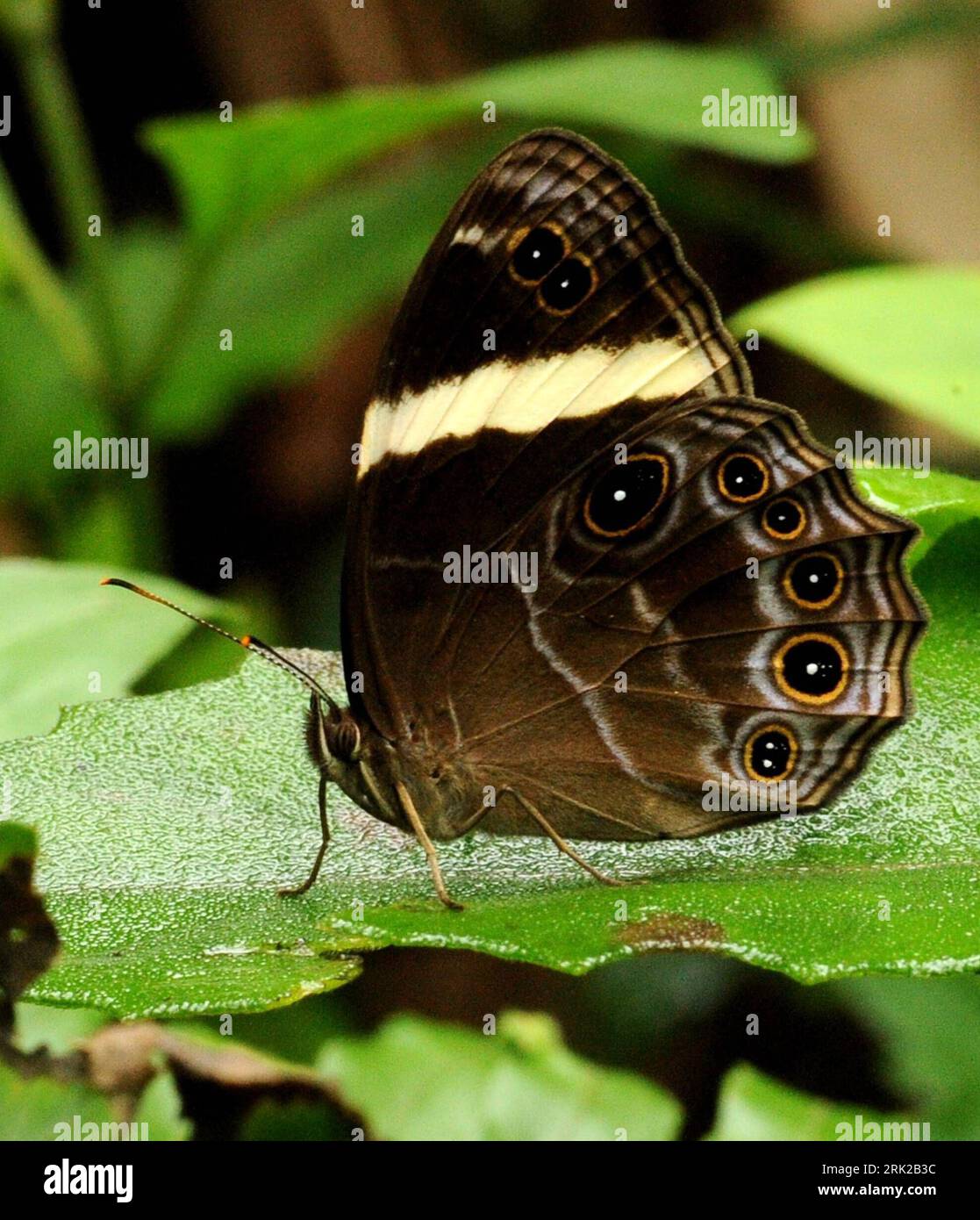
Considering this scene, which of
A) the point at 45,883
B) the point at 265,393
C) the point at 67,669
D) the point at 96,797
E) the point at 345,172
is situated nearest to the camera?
the point at 45,883

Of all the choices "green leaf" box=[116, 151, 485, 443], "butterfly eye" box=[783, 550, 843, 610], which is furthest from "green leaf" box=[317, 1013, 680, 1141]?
"green leaf" box=[116, 151, 485, 443]

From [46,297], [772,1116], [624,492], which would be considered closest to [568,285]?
[624,492]

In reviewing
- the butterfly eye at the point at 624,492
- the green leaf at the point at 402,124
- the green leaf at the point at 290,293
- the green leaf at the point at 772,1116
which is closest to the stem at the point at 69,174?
the green leaf at the point at 402,124

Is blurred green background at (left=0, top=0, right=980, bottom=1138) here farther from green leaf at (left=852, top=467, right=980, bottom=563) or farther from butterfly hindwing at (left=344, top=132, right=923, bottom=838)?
butterfly hindwing at (left=344, top=132, right=923, bottom=838)

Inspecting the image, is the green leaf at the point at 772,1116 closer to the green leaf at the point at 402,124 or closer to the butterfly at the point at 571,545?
the butterfly at the point at 571,545

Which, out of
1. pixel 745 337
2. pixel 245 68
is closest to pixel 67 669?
pixel 745 337

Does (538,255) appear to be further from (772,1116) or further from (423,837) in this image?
(772,1116)

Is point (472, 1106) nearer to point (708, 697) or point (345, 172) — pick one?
point (708, 697)
